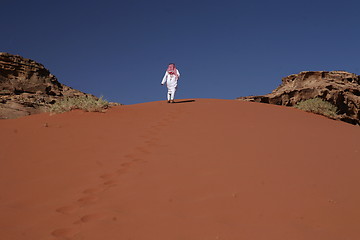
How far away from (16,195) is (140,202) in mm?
1520

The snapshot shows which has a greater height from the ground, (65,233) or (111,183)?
(111,183)

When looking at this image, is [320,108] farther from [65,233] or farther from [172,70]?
[65,233]

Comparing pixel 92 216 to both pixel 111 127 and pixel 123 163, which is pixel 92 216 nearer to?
pixel 123 163

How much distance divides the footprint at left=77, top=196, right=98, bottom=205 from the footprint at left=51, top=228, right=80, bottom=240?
1.70 ft

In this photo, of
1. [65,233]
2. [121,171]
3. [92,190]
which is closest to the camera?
[65,233]

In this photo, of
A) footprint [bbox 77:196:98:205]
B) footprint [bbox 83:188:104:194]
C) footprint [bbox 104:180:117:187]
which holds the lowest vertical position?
footprint [bbox 77:196:98:205]

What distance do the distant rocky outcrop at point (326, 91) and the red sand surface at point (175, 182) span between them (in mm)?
5867

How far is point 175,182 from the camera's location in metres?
3.72

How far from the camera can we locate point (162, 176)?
12.9ft

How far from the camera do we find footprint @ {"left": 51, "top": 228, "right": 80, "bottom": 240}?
8.71 feet

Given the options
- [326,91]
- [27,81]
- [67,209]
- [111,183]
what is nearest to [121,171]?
[111,183]

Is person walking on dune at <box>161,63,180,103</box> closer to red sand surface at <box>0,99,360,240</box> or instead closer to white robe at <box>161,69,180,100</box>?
white robe at <box>161,69,180,100</box>

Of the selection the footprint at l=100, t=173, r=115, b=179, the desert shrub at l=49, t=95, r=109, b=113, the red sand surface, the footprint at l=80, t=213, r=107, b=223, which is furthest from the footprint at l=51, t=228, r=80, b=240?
the desert shrub at l=49, t=95, r=109, b=113

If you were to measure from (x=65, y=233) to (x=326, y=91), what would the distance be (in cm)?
1175
